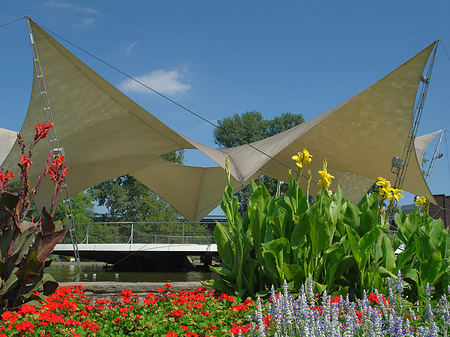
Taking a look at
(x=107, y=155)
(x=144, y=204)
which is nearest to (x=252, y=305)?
(x=107, y=155)

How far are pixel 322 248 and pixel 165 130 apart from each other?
6.33 m

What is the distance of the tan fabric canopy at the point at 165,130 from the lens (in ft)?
25.8

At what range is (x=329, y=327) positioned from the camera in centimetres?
167

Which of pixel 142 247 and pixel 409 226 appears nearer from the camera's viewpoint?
pixel 409 226

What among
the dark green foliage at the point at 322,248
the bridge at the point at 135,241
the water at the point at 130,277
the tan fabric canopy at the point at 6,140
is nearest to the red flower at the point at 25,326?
the dark green foliage at the point at 322,248

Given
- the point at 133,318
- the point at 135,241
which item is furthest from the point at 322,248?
the point at 135,241

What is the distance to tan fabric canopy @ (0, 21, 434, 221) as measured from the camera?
786cm

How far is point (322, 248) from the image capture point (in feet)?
11.4

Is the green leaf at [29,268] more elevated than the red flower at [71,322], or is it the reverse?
the green leaf at [29,268]

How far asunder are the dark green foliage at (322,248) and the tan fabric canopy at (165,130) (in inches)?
183

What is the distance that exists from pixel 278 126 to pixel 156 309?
113 feet

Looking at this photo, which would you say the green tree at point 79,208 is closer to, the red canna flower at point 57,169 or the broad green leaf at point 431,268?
the red canna flower at point 57,169

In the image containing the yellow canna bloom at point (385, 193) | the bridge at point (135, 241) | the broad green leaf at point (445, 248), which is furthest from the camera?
the bridge at point (135, 241)

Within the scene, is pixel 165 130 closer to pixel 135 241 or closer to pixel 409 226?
pixel 409 226
